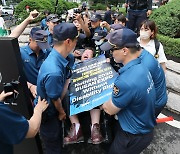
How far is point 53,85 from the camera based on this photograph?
2305 millimetres

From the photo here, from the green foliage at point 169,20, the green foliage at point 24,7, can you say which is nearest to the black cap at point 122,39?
the green foliage at point 169,20

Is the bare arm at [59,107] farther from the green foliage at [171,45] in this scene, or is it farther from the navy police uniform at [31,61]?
the green foliage at [171,45]

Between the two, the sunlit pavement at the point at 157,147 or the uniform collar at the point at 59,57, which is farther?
the sunlit pavement at the point at 157,147

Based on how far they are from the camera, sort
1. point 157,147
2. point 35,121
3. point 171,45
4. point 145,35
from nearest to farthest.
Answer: point 35,121, point 157,147, point 145,35, point 171,45

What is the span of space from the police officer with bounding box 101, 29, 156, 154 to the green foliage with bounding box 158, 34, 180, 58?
4.31m

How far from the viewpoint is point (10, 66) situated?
239 centimetres

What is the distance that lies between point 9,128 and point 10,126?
17 millimetres

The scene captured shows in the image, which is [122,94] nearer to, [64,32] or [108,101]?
[108,101]

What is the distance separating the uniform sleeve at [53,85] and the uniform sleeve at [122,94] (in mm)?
617

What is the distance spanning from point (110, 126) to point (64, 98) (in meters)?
0.89

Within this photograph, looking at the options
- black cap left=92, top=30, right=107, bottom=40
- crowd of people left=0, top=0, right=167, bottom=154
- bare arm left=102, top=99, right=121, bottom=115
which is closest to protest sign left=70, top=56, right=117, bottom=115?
crowd of people left=0, top=0, right=167, bottom=154

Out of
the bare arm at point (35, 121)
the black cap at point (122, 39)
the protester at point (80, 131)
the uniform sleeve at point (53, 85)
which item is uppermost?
the black cap at point (122, 39)

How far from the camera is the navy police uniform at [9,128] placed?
1536 millimetres

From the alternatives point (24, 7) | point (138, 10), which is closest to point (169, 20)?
point (138, 10)
